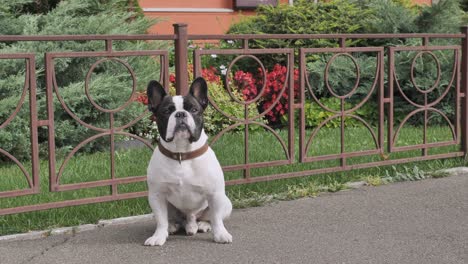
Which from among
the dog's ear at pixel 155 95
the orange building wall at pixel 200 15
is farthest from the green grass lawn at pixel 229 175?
the orange building wall at pixel 200 15

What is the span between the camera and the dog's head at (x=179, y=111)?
187 inches

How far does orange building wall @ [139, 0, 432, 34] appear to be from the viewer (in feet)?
43.6

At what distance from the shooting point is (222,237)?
16.4 feet

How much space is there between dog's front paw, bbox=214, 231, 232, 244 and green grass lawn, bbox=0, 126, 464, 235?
108 cm

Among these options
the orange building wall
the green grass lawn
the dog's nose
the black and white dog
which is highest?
the orange building wall

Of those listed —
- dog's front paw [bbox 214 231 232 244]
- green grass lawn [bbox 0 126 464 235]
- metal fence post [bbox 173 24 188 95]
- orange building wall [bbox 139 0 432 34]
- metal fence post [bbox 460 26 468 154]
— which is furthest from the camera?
orange building wall [bbox 139 0 432 34]

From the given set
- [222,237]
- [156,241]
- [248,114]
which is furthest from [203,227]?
[248,114]

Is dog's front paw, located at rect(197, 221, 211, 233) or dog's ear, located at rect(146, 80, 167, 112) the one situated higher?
dog's ear, located at rect(146, 80, 167, 112)

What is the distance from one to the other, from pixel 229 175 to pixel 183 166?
240 centimetres

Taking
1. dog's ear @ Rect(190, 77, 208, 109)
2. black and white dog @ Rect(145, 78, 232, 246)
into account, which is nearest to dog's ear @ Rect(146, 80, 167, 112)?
black and white dog @ Rect(145, 78, 232, 246)

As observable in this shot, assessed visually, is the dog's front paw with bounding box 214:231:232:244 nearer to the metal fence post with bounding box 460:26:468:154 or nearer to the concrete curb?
the concrete curb

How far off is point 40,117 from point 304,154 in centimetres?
290

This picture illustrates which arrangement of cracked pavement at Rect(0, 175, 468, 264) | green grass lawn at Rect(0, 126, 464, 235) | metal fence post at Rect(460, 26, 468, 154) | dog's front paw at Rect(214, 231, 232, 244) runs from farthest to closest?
metal fence post at Rect(460, 26, 468, 154) < green grass lawn at Rect(0, 126, 464, 235) < dog's front paw at Rect(214, 231, 232, 244) < cracked pavement at Rect(0, 175, 468, 264)

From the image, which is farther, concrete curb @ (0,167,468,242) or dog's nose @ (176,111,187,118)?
concrete curb @ (0,167,468,242)
